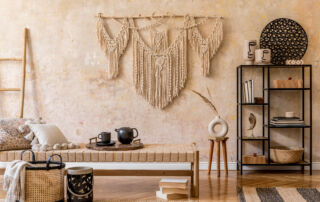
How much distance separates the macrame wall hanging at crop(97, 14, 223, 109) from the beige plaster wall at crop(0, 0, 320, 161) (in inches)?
3.8

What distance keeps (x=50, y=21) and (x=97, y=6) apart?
0.67 m

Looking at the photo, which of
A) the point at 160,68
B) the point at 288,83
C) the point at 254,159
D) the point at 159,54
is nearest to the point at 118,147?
the point at 160,68

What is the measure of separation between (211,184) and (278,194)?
0.78 meters

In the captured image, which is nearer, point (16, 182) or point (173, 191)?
point (16, 182)

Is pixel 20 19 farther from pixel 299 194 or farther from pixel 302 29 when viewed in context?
pixel 299 194

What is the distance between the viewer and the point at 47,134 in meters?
4.07

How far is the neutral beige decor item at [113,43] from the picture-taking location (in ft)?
17.1

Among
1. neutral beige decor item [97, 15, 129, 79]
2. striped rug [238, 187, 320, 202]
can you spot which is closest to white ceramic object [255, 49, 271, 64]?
striped rug [238, 187, 320, 202]

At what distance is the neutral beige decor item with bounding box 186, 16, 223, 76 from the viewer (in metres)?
5.17

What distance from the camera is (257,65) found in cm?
491

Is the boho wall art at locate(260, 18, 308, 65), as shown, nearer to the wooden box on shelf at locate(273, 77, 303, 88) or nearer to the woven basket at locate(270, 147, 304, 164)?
the wooden box on shelf at locate(273, 77, 303, 88)

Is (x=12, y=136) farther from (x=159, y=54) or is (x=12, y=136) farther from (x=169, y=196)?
(x=159, y=54)

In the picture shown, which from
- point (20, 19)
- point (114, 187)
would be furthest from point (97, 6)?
point (114, 187)

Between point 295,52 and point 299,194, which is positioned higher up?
point 295,52
